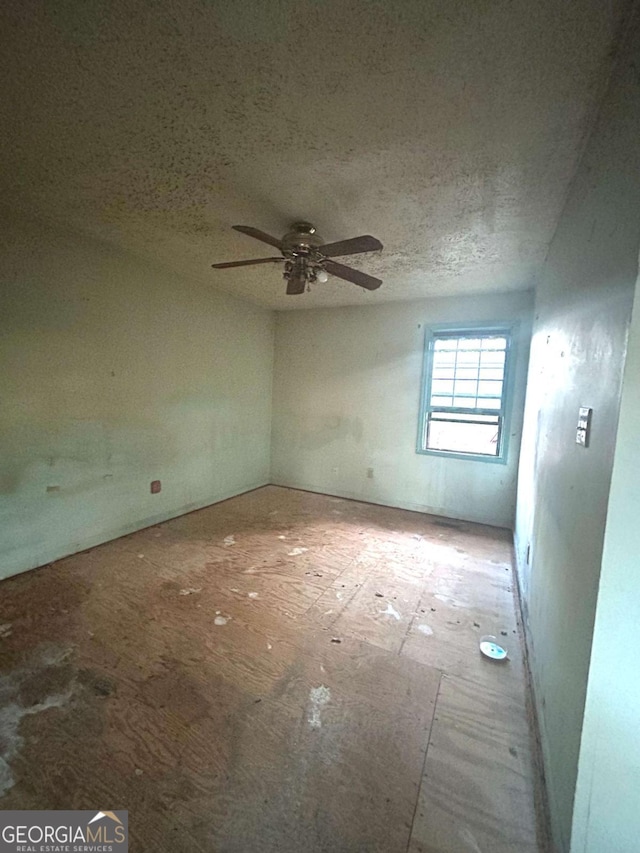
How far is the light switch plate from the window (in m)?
2.54

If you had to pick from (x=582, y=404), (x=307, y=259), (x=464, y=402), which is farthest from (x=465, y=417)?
(x=582, y=404)

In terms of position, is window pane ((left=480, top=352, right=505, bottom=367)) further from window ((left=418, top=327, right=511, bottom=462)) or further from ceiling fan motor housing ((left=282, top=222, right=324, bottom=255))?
ceiling fan motor housing ((left=282, top=222, right=324, bottom=255))

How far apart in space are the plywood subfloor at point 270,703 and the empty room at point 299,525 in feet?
0.04

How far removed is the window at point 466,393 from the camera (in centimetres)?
355

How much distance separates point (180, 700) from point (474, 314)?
12.8 ft

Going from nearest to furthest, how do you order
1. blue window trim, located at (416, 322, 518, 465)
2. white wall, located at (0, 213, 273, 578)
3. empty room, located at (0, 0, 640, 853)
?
empty room, located at (0, 0, 640, 853) → white wall, located at (0, 213, 273, 578) → blue window trim, located at (416, 322, 518, 465)

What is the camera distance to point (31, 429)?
2.44 meters

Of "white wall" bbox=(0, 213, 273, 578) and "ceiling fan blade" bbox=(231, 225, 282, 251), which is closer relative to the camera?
"ceiling fan blade" bbox=(231, 225, 282, 251)

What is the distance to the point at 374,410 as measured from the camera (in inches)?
165

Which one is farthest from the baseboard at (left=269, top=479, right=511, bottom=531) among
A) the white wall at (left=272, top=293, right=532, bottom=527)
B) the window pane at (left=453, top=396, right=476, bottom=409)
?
the window pane at (left=453, top=396, right=476, bottom=409)

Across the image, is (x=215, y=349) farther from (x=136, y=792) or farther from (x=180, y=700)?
(x=136, y=792)

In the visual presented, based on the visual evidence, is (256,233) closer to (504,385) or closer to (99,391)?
(99,391)

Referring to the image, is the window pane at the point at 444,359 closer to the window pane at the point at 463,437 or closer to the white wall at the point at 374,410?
the white wall at the point at 374,410

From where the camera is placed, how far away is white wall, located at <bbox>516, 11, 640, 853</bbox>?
0.90m
